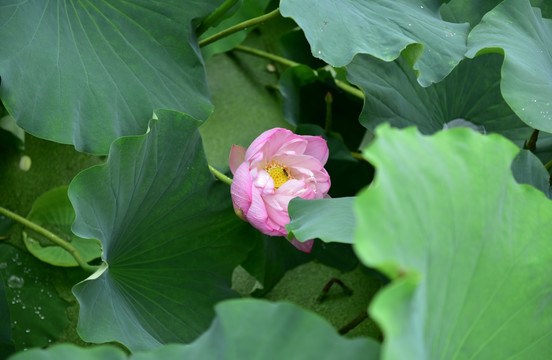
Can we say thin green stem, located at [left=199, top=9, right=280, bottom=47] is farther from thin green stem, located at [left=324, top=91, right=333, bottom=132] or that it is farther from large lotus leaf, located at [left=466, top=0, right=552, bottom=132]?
large lotus leaf, located at [left=466, top=0, right=552, bottom=132]

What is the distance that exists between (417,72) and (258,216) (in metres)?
0.37

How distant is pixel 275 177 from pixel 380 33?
293 millimetres

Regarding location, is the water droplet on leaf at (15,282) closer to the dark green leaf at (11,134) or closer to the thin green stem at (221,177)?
the dark green leaf at (11,134)

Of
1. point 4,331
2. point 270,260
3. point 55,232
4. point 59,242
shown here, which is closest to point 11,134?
point 55,232

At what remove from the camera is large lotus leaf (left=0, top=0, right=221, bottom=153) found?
987 mm

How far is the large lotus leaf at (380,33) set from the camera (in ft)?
3.24

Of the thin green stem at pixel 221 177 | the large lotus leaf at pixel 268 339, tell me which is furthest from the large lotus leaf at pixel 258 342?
the thin green stem at pixel 221 177

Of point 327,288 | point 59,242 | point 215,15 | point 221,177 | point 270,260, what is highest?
point 215,15

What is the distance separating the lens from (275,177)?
102 centimetres

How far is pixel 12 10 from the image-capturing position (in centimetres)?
99

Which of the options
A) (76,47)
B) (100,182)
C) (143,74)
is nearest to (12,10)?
(76,47)

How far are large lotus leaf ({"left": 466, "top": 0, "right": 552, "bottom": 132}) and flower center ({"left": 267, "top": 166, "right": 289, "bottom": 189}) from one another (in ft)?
1.20

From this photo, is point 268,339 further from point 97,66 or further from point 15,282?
point 15,282

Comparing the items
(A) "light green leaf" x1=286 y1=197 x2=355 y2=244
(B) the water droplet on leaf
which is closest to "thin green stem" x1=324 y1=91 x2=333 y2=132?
(A) "light green leaf" x1=286 y1=197 x2=355 y2=244
